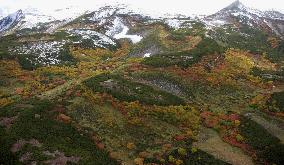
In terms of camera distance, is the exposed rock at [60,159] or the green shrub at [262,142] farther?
the green shrub at [262,142]

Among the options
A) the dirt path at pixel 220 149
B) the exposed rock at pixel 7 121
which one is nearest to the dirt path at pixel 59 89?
the exposed rock at pixel 7 121

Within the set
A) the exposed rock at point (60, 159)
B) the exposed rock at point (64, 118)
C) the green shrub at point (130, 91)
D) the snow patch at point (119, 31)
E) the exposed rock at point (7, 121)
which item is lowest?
the snow patch at point (119, 31)

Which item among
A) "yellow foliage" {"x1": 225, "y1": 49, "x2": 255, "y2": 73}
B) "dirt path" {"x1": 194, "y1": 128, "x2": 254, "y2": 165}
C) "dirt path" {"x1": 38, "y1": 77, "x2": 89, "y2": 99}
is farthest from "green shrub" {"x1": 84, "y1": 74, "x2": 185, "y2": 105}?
"yellow foliage" {"x1": 225, "y1": 49, "x2": 255, "y2": 73}

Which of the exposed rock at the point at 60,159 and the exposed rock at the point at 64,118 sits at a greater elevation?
the exposed rock at the point at 64,118

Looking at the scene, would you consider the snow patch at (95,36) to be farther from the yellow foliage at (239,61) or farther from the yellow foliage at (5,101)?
the yellow foliage at (5,101)

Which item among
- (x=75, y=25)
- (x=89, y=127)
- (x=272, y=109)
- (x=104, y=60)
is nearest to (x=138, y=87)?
(x=89, y=127)

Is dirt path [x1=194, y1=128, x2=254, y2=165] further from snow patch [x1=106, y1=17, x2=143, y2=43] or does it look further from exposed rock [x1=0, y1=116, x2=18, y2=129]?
snow patch [x1=106, y1=17, x2=143, y2=43]

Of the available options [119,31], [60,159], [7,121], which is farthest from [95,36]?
[60,159]

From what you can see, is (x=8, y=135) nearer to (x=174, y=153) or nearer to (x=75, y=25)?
(x=174, y=153)
